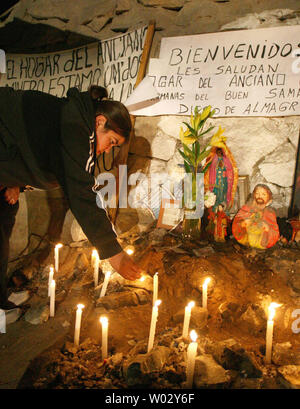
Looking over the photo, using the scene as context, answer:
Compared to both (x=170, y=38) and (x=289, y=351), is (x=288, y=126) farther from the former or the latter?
(x=289, y=351)

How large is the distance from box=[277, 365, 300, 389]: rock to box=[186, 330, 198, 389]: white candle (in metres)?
0.62

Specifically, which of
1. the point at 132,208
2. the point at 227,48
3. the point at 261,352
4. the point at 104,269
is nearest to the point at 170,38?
the point at 227,48

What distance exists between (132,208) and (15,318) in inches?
79.6

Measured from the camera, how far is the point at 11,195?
264 cm

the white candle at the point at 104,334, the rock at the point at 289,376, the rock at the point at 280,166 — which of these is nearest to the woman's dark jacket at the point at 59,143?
the white candle at the point at 104,334

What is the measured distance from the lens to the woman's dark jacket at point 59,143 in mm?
1863

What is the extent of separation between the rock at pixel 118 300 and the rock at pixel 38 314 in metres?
0.49

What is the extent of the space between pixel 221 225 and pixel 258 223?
42cm

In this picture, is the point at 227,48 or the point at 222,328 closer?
the point at 222,328

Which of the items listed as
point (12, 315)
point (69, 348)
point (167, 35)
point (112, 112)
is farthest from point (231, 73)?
point (12, 315)

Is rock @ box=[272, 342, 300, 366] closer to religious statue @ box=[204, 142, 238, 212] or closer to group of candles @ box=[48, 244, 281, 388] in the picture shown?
group of candles @ box=[48, 244, 281, 388]

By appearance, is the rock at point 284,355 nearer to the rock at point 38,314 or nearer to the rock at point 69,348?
the rock at point 69,348

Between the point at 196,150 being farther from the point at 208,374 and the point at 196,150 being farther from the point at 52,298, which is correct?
the point at 208,374

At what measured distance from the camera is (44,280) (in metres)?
3.36
